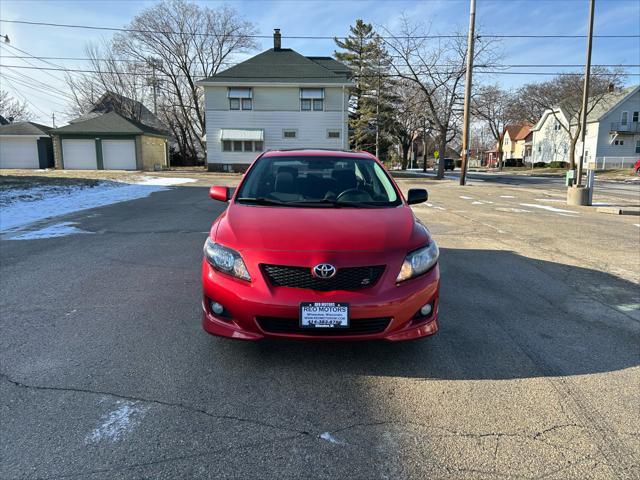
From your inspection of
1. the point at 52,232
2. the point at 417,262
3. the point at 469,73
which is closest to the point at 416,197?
the point at 417,262

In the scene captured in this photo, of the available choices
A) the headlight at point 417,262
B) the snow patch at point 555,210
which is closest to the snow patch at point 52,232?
the headlight at point 417,262

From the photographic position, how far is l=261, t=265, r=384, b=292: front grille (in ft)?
10.0

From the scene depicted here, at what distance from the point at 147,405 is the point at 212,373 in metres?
0.51

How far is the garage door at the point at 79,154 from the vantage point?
115 ft

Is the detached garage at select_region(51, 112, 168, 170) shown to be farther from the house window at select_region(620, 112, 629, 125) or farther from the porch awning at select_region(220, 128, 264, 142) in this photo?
the house window at select_region(620, 112, 629, 125)

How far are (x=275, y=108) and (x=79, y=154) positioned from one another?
52.9 ft

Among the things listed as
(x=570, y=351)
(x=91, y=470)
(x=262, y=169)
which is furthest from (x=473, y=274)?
(x=91, y=470)

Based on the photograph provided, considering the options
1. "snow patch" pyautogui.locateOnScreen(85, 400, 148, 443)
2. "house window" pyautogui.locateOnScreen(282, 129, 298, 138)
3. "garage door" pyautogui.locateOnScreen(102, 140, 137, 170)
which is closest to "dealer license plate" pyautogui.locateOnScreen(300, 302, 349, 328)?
"snow patch" pyautogui.locateOnScreen(85, 400, 148, 443)

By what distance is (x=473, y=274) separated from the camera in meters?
5.98

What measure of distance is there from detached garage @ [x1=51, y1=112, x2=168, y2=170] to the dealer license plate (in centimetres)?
3578

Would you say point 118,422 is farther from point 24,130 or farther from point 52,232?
point 24,130

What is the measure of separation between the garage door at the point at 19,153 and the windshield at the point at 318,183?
40936mm

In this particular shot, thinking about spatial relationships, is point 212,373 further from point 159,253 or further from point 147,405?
point 159,253

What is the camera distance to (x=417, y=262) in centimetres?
330
